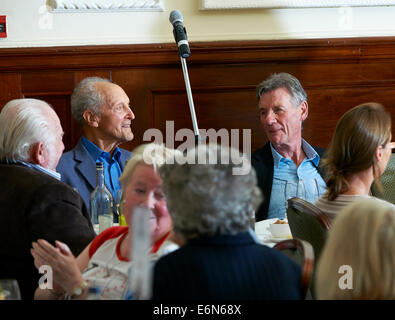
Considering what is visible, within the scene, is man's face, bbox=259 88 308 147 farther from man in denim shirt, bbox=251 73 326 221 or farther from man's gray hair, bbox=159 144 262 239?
man's gray hair, bbox=159 144 262 239

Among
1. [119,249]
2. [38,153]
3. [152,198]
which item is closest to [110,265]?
[119,249]

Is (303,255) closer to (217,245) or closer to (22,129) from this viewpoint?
(217,245)

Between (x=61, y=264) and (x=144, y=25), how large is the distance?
269 centimetres

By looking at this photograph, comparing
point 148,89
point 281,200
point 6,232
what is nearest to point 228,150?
point 6,232

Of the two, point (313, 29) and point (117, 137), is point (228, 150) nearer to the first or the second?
point (117, 137)

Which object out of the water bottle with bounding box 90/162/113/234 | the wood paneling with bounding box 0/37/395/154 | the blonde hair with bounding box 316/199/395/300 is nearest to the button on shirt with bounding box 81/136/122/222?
the wood paneling with bounding box 0/37/395/154

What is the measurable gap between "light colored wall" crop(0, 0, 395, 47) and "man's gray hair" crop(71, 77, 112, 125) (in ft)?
1.23

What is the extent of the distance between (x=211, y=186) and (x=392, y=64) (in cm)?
329

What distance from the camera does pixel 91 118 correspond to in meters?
3.87

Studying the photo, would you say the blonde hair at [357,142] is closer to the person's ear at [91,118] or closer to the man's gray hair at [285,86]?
the man's gray hair at [285,86]

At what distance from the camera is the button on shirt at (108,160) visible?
368cm

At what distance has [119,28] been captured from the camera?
13.6ft

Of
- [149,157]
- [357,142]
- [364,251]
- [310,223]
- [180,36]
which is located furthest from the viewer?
[180,36]

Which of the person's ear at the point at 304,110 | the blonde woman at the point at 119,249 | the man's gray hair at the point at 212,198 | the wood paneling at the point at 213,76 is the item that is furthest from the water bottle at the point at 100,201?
the person's ear at the point at 304,110
